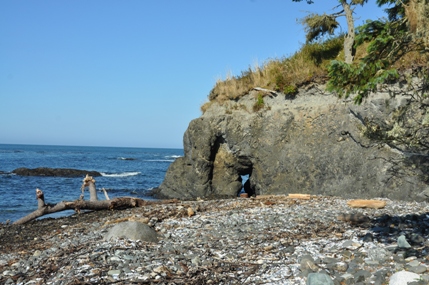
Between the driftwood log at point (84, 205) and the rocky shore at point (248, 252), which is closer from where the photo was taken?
the rocky shore at point (248, 252)

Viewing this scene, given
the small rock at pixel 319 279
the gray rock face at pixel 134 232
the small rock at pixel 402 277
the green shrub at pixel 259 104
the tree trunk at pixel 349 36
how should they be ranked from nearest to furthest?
the small rock at pixel 402 277, the small rock at pixel 319 279, the gray rock face at pixel 134 232, the tree trunk at pixel 349 36, the green shrub at pixel 259 104

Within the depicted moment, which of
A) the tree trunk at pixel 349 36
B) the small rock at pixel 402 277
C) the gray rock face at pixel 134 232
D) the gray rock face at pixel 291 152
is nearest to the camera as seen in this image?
the small rock at pixel 402 277

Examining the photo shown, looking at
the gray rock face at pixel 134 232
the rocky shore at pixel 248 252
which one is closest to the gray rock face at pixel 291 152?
the rocky shore at pixel 248 252

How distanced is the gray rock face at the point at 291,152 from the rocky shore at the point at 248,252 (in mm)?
3605

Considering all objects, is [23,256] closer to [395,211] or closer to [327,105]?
[395,211]

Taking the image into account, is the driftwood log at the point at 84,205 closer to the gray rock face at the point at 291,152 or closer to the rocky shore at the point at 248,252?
the rocky shore at the point at 248,252

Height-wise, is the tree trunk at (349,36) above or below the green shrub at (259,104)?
above

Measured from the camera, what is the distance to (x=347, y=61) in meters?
15.5

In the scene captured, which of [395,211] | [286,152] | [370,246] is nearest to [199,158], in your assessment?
[286,152]

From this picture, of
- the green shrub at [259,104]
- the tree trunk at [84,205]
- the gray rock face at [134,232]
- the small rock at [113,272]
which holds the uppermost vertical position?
the green shrub at [259,104]

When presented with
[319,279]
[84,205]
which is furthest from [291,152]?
[319,279]

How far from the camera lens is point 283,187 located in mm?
15695

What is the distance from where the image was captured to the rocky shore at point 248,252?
17.8 feet

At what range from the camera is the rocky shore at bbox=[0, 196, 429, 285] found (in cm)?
543
